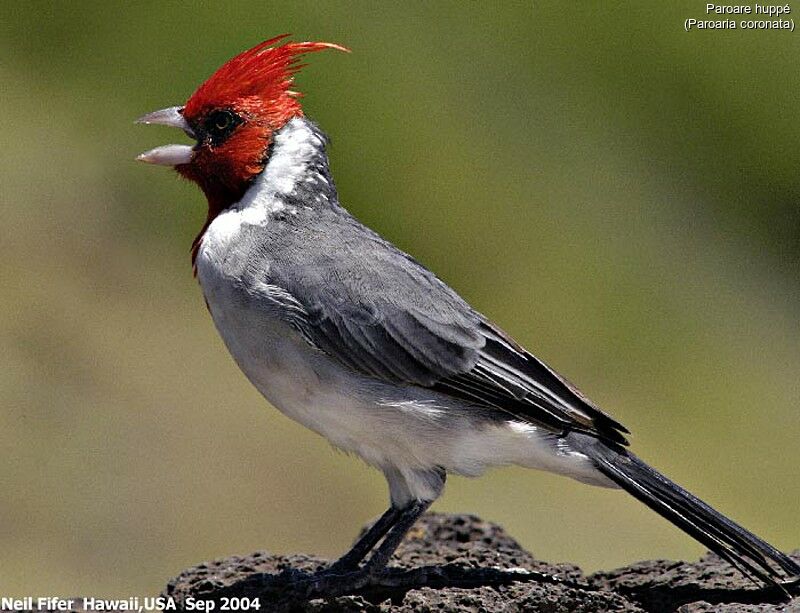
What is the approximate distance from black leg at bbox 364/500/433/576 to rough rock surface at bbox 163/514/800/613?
0.06 meters

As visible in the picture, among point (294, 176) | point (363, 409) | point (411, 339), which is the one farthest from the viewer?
point (294, 176)

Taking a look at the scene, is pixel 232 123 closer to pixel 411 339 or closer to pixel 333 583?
pixel 411 339

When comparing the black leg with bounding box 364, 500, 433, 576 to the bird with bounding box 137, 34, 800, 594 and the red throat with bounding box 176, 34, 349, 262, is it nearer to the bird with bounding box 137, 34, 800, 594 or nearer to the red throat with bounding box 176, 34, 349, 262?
the bird with bounding box 137, 34, 800, 594

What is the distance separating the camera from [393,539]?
4.44 meters

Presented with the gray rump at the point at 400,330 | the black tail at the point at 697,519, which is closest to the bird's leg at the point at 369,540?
the gray rump at the point at 400,330

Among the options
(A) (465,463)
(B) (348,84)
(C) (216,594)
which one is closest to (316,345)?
(A) (465,463)

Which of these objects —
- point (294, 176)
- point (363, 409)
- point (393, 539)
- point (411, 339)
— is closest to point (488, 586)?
point (393, 539)

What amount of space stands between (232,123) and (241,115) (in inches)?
1.7

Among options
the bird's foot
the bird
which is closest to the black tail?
the bird

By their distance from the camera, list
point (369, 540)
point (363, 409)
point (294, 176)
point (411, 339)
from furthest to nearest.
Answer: point (294, 176)
point (369, 540)
point (411, 339)
point (363, 409)

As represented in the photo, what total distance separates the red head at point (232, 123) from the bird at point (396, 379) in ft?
0.58

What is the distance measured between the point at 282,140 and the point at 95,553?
3.12 m

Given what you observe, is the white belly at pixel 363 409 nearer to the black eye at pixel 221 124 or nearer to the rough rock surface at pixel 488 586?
the rough rock surface at pixel 488 586

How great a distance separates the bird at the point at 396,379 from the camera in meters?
4.33
